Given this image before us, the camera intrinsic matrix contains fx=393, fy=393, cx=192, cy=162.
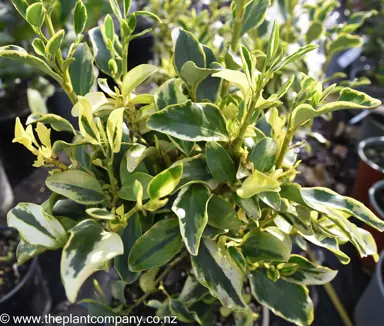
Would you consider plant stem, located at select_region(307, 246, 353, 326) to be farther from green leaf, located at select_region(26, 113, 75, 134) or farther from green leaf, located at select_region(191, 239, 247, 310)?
green leaf, located at select_region(26, 113, 75, 134)

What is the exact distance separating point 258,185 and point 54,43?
283 mm

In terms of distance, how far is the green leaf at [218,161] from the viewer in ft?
1.56

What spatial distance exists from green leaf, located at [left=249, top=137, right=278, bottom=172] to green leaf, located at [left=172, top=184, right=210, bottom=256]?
0.23 feet

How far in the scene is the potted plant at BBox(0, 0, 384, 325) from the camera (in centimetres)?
44

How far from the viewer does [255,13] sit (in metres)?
0.62

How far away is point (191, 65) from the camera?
1.61 ft

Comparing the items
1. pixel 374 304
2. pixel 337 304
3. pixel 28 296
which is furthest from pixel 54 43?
pixel 337 304

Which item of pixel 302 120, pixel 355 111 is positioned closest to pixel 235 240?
pixel 302 120

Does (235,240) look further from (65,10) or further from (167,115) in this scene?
(65,10)

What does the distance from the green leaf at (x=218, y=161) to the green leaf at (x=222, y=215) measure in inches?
1.3

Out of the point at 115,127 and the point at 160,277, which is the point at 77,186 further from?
the point at 160,277

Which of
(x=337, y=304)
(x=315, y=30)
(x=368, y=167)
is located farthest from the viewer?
(x=368, y=167)

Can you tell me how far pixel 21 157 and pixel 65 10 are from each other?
0.85 meters

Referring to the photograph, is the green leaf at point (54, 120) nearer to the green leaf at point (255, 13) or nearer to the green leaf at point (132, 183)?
the green leaf at point (132, 183)
